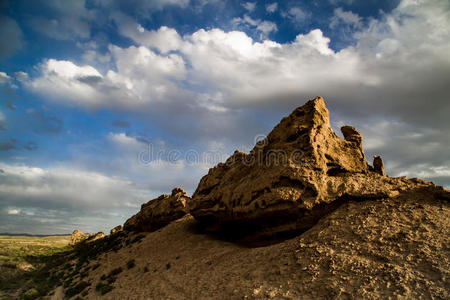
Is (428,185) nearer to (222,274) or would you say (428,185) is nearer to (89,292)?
(222,274)

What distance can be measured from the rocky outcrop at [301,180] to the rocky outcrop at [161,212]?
36.2 feet

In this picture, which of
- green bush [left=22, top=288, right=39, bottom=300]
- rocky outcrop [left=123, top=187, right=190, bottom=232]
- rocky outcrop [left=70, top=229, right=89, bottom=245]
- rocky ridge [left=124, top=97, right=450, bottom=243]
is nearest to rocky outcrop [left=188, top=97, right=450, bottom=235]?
rocky ridge [left=124, top=97, right=450, bottom=243]

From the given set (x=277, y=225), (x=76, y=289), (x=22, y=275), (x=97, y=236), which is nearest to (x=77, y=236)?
(x=97, y=236)

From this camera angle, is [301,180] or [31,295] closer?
[301,180]

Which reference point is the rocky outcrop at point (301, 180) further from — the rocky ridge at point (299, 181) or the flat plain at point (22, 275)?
the flat plain at point (22, 275)

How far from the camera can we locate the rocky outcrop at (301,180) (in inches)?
530

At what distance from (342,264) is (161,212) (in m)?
23.8

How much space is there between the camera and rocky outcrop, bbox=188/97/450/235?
13.5 meters

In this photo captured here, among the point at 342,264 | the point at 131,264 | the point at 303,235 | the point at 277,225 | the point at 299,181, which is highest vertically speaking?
the point at 299,181

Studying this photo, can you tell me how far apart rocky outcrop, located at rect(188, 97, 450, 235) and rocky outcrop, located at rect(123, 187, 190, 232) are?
36.2 feet

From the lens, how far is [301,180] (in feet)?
44.3

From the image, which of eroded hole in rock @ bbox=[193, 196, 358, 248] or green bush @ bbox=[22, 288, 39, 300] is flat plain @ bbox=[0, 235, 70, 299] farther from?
eroded hole in rock @ bbox=[193, 196, 358, 248]

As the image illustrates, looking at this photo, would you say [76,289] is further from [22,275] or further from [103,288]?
[22,275]

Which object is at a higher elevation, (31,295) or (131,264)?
(131,264)
